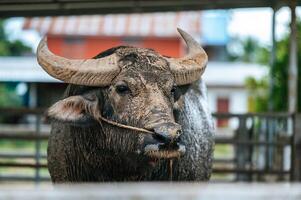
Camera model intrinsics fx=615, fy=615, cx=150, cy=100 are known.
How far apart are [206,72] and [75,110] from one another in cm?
2566

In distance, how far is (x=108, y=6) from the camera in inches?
352

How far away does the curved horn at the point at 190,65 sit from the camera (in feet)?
16.3

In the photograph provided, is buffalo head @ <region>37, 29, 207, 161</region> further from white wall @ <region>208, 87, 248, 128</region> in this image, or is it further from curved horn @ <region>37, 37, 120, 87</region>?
white wall @ <region>208, 87, 248, 128</region>

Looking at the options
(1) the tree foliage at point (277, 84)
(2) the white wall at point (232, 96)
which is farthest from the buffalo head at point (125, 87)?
(2) the white wall at point (232, 96)

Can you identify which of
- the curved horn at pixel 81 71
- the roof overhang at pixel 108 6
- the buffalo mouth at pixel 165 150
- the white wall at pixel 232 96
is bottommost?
the white wall at pixel 232 96

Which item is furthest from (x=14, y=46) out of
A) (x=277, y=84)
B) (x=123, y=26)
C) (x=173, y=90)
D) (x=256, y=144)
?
(x=173, y=90)

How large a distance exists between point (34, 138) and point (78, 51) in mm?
25323

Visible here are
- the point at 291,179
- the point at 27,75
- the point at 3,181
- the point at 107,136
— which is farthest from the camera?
the point at 27,75

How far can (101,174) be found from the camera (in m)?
4.91

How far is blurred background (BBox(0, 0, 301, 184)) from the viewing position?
877 cm

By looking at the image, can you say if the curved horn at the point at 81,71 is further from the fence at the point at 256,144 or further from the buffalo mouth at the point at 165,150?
the fence at the point at 256,144

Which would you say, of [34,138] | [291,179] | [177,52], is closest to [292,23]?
[291,179]

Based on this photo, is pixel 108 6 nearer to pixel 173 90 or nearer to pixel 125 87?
pixel 173 90

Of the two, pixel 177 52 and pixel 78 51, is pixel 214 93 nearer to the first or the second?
pixel 177 52
